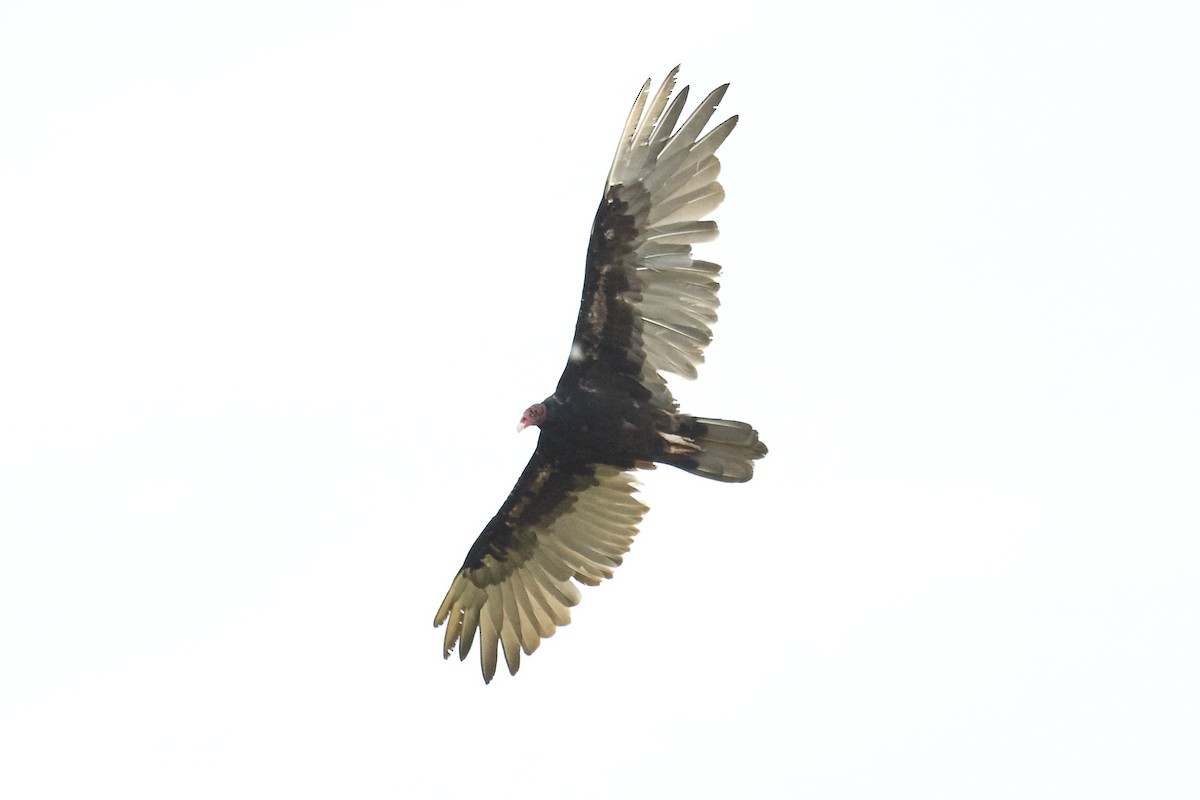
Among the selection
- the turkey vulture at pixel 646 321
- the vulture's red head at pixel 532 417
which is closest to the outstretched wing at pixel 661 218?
the turkey vulture at pixel 646 321

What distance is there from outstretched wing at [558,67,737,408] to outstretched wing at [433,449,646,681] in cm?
167

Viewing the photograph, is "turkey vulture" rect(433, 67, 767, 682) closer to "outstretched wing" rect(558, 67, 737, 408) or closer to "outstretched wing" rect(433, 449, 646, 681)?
"outstretched wing" rect(558, 67, 737, 408)

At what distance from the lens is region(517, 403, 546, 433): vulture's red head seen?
1151 cm

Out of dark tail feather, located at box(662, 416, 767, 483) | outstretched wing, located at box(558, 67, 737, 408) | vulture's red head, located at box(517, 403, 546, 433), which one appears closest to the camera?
outstretched wing, located at box(558, 67, 737, 408)

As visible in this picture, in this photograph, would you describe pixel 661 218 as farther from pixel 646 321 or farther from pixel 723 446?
pixel 723 446

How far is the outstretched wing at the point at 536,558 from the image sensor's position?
12352 millimetres

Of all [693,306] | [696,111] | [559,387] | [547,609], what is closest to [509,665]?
[547,609]

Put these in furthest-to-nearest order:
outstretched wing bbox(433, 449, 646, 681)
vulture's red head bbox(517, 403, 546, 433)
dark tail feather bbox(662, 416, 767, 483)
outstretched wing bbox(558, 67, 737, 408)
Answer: outstretched wing bbox(433, 449, 646, 681), vulture's red head bbox(517, 403, 546, 433), dark tail feather bbox(662, 416, 767, 483), outstretched wing bbox(558, 67, 737, 408)

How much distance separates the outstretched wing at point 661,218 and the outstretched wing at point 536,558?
65.9 inches

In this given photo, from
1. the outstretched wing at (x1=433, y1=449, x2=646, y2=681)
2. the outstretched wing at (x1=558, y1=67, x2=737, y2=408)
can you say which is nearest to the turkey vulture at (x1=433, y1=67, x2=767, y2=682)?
the outstretched wing at (x1=558, y1=67, x2=737, y2=408)

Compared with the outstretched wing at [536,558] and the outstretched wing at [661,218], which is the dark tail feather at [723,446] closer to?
the outstretched wing at [661,218]

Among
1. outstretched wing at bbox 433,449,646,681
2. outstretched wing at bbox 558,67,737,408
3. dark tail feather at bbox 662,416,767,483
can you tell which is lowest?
outstretched wing at bbox 433,449,646,681

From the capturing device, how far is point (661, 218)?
11031mm

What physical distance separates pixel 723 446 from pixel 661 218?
5.17ft
